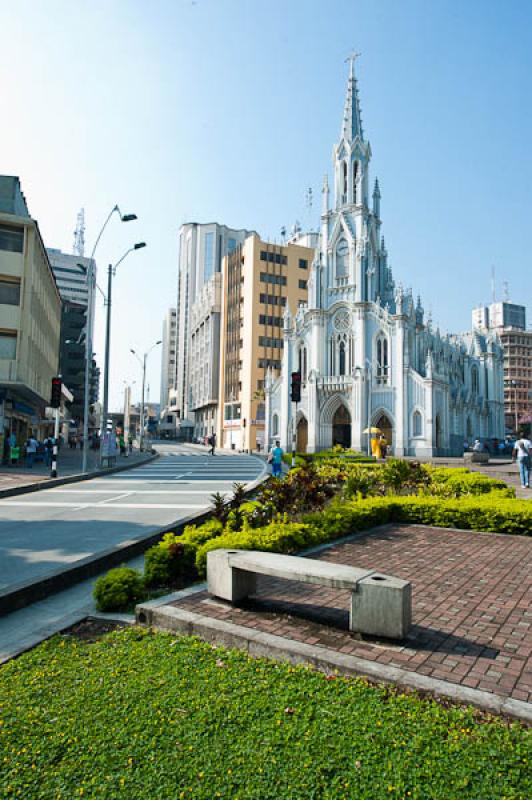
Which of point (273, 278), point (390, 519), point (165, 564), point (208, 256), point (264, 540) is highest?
point (208, 256)

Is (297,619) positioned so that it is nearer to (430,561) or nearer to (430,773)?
(430,773)

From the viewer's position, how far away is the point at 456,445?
51281 mm

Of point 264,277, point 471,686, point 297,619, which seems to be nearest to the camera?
point 471,686

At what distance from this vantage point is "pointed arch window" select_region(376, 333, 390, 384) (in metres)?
48.6

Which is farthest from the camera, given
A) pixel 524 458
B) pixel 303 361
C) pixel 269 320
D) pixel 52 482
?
pixel 269 320

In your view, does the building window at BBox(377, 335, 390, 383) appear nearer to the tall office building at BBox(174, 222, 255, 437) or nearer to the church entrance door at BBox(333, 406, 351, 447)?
the church entrance door at BBox(333, 406, 351, 447)

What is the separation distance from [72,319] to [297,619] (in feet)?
260

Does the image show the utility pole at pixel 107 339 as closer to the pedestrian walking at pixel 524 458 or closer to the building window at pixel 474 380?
the pedestrian walking at pixel 524 458

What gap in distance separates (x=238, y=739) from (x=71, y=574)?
4299 mm

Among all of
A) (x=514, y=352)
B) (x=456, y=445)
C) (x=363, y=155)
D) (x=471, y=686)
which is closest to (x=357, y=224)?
(x=363, y=155)

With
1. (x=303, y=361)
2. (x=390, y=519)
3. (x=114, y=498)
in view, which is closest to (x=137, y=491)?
(x=114, y=498)

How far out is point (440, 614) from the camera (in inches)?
204

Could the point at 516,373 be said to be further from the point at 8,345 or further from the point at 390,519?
the point at 390,519

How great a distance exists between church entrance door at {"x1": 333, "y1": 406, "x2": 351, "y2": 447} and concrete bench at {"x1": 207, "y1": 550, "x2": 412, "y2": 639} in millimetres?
46296
